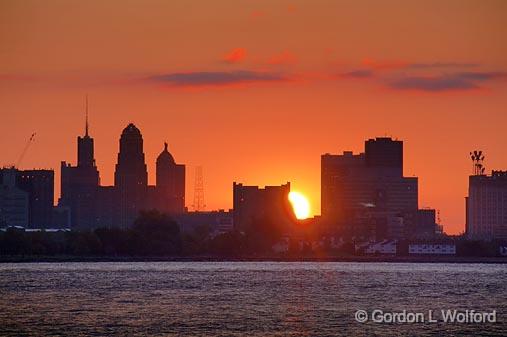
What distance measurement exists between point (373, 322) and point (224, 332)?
1769 cm

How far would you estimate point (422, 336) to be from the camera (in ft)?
428

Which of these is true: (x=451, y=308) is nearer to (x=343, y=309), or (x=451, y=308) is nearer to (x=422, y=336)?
(x=343, y=309)

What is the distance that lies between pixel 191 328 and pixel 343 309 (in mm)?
30718

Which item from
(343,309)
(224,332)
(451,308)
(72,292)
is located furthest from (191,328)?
(72,292)

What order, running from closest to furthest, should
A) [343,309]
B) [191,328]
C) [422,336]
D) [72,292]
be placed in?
1. [422,336]
2. [191,328]
3. [343,309]
4. [72,292]

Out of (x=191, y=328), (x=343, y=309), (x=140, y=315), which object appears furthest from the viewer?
(x=343, y=309)

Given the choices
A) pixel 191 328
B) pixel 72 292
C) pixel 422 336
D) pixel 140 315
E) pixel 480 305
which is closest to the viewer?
pixel 422 336

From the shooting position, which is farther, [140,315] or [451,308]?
[451,308]

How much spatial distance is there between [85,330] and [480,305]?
58.8 meters

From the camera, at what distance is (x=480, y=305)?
176 m

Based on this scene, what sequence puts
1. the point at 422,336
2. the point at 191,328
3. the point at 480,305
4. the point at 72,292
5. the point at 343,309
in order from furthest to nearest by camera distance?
the point at 72,292 → the point at 480,305 → the point at 343,309 → the point at 191,328 → the point at 422,336

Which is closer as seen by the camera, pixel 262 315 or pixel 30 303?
pixel 262 315

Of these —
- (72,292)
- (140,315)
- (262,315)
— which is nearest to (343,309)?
(262,315)

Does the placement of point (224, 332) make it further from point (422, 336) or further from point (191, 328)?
point (422, 336)
